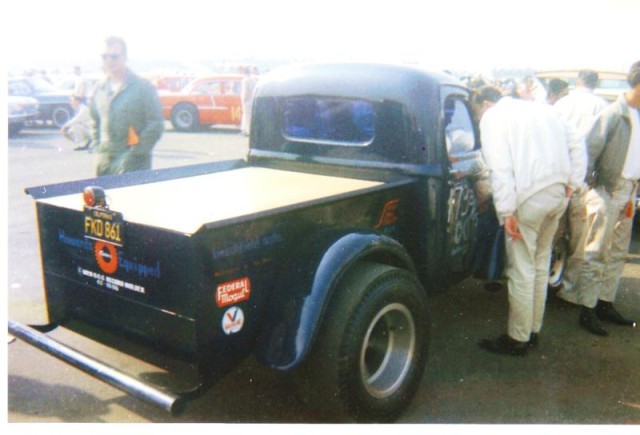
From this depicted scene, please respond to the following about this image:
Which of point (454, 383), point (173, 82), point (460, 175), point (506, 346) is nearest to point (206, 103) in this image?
point (173, 82)

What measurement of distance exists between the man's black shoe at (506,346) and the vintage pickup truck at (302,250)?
0.43 m

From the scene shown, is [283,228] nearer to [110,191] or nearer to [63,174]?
[110,191]

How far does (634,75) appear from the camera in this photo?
3637mm

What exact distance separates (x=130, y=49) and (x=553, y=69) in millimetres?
7343

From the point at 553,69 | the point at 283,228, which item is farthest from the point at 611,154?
the point at 553,69

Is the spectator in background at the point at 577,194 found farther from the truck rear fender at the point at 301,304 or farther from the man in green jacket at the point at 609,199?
the truck rear fender at the point at 301,304

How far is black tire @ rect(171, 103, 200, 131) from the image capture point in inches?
606

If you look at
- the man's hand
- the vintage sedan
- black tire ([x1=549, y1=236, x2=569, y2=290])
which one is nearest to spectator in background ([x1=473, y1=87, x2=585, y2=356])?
the man's hand

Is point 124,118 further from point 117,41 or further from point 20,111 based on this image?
point 20,111

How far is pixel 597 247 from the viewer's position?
3.84m

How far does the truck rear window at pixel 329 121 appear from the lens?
11.2 feet

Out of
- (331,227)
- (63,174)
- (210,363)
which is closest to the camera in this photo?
(210,363)

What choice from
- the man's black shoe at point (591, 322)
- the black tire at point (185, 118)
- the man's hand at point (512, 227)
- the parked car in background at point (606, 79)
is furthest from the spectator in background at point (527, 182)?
the black tire at point (185, 118)

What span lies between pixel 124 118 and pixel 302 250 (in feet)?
6.86
